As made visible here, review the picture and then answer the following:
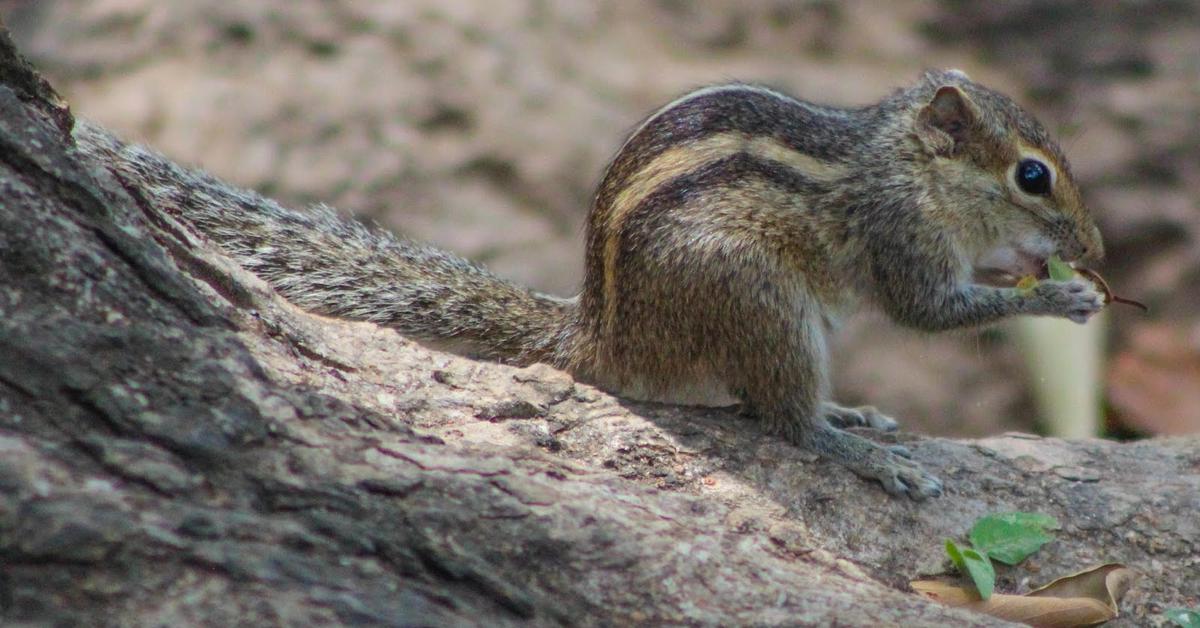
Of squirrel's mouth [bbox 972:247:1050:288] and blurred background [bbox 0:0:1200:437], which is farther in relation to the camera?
blurred background [bbox 0:0:1200:437]

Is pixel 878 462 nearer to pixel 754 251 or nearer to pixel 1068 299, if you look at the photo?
pixel 754 251

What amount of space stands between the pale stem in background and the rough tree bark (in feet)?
11.3

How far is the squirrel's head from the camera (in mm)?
4203

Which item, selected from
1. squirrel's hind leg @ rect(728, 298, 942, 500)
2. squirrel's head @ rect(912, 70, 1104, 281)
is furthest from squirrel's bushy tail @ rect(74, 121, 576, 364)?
squirrel's head @ rect(912, 70, 1104, 281)

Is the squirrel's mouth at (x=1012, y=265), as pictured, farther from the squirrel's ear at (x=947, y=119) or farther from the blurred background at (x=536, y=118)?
the blurred background at (x=536, y=118)

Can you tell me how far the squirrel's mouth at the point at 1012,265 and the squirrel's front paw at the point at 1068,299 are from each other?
0.22 m

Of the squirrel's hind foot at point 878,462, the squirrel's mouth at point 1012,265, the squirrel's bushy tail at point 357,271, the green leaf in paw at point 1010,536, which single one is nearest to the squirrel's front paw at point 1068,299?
the squirrel's mouth at point 1012,265

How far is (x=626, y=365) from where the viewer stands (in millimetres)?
3848

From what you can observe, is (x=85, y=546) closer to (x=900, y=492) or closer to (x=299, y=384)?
(x=299, y=384)

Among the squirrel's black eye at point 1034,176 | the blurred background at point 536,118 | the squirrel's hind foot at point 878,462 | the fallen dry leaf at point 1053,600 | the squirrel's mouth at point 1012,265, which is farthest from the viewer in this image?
the blurred background at point 536,118

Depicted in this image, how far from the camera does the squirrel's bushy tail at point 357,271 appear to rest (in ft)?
12.1

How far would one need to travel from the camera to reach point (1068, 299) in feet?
13.4

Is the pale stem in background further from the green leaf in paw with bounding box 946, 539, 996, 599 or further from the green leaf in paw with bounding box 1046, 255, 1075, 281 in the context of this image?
the green leaf in paw with bounding box 946, 539, 996, 599

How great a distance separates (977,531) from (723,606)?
1.14 meters
